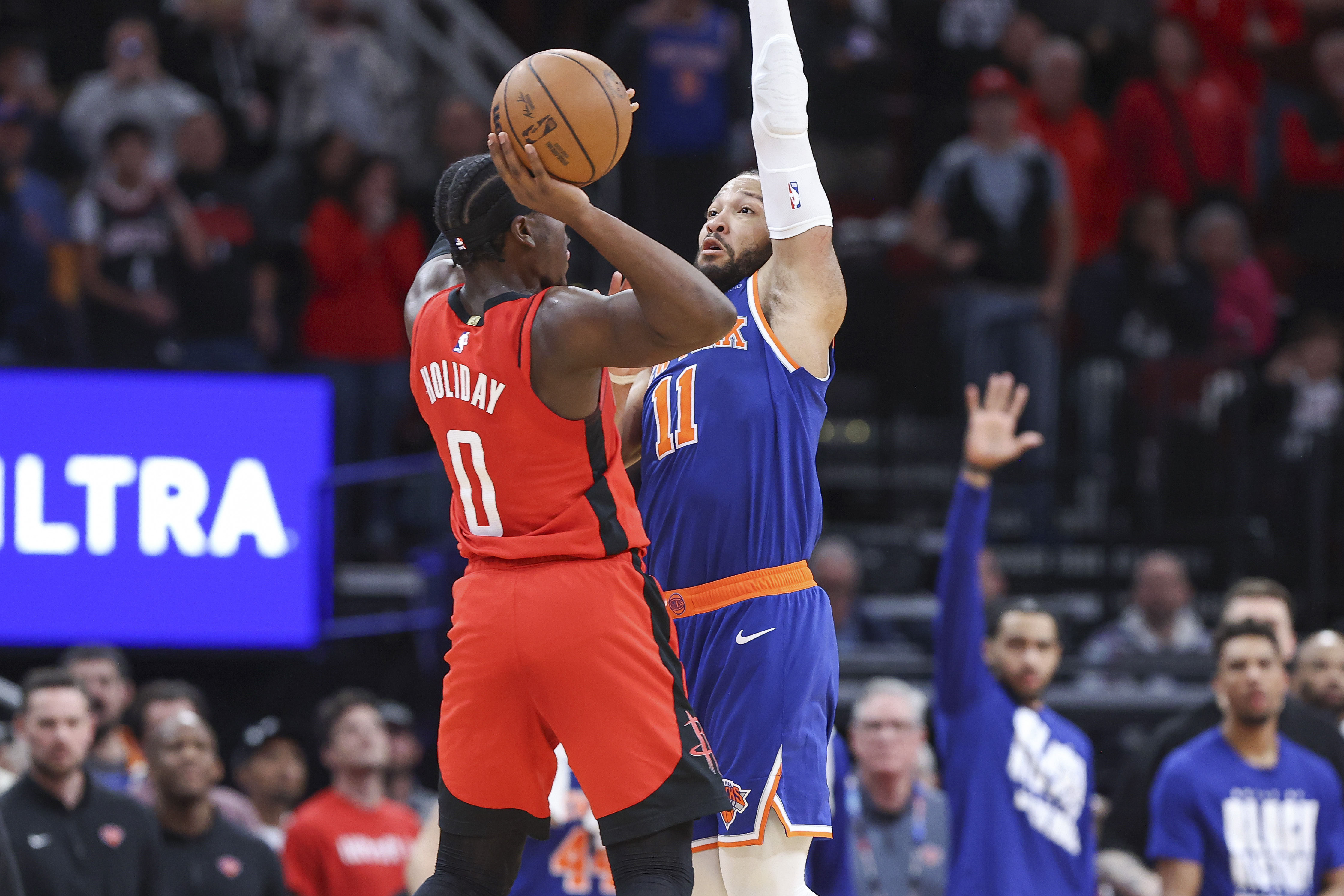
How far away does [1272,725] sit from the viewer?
27.2 ft

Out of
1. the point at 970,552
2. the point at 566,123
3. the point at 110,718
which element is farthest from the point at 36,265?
the point at 566,123

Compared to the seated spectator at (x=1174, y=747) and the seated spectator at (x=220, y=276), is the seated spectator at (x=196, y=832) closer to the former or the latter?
the seated spectator at (x=220, y=276)

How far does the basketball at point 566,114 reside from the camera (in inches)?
170

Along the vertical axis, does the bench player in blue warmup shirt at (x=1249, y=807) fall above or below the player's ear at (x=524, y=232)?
below

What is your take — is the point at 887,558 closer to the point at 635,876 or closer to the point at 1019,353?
the point at 1019,353

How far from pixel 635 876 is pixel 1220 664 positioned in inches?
181

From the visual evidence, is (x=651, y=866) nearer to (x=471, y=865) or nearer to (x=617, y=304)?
(x=471, y=865)

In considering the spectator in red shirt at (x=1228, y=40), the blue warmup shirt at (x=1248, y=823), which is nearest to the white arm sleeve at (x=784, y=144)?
the blue warmup shirt at (x=1248, y=823)

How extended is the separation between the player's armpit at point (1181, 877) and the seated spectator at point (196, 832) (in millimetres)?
4062

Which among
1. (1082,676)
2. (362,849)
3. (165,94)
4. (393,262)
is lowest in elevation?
(362,849)

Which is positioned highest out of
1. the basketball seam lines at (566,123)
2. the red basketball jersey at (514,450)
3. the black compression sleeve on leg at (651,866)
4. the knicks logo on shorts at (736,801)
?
the basketball seam lines at (566,123)

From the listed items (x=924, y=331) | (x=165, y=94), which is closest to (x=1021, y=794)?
(x=924, y=331)

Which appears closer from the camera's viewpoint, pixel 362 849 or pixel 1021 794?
pixel 1021 794

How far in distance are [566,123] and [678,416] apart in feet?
3.74
